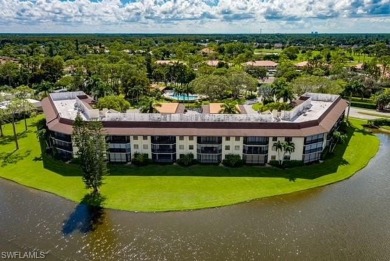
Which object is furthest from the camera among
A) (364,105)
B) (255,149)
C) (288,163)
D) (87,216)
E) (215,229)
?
(364,105)

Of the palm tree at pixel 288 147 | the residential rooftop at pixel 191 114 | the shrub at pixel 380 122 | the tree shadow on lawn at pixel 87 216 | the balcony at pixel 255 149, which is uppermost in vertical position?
the residential rooftop at pixel 191 114

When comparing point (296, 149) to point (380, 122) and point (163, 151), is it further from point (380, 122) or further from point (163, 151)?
point (380, 122)

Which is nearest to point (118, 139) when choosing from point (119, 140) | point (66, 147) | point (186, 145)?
point (119, 140)

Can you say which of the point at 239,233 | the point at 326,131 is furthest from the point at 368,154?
the point at 239,233

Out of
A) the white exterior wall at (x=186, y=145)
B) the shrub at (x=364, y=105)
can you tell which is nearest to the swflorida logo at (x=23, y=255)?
the white exterior wall at (x=186, y=145)

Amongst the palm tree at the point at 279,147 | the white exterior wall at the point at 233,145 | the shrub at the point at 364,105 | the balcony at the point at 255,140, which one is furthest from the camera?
the shrub at the point at 364,105

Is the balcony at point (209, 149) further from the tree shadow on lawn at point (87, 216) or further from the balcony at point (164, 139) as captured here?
the tree shadow on lawn at point (87, 216)

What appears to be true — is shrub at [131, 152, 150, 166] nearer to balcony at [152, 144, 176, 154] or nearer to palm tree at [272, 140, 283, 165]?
balcony at [152, 144, 176, 154]
